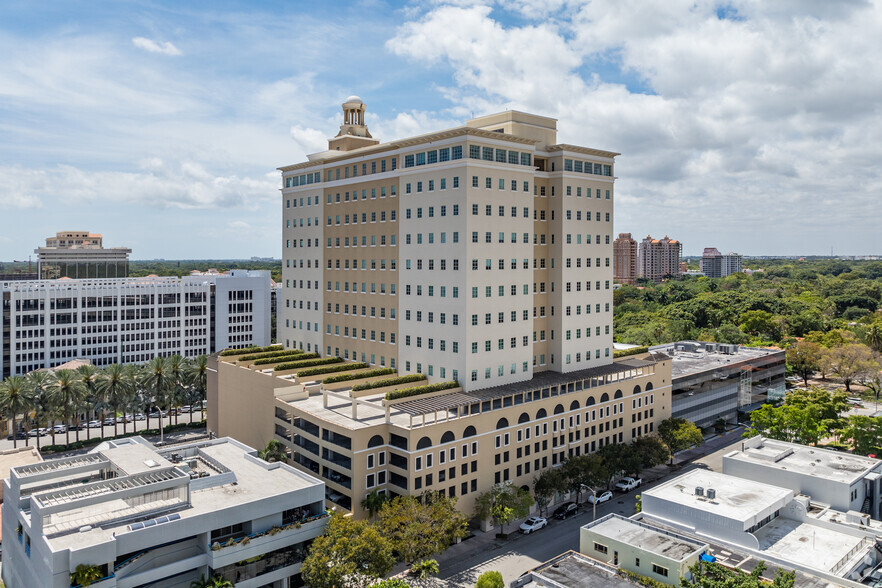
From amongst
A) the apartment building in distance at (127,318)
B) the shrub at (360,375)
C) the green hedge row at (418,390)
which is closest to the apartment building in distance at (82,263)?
the apartment building in distance at (127,318)

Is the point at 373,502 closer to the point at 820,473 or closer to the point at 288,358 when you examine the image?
the point at 288,358

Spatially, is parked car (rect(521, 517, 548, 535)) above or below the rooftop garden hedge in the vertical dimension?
below

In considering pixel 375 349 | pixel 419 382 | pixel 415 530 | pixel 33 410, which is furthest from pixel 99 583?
pixel 33 410

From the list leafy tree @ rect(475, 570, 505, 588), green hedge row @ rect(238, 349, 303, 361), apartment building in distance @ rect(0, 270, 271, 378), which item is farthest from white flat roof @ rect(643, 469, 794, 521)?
apartment building in distance @ rect(0, 270, 271, 378)

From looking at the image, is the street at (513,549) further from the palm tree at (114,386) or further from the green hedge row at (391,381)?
the palm tree at (114,386)

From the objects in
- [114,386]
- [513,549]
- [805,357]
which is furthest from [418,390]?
[805,357]

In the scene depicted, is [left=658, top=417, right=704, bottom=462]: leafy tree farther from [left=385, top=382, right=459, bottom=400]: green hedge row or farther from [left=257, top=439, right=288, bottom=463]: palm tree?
[left=257, top=439, right=288, bottom=463]: palm tree
